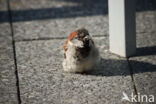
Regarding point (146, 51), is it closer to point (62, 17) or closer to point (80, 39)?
point (80, 39)

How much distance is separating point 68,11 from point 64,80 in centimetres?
301

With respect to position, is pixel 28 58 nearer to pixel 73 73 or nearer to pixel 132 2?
pixel 73 73

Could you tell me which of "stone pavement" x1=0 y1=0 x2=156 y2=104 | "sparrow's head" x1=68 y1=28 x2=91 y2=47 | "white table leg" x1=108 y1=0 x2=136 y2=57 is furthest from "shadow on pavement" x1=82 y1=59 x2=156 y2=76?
"sparrow's head" x1=68 y1=28 x2=91 y2=47

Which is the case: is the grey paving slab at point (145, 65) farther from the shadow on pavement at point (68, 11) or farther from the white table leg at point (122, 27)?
the shadow on pavement at point (68, 11)

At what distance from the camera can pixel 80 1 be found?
8391 millimetres

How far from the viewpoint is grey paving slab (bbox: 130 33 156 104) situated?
4909mm

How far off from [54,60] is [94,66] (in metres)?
0.84

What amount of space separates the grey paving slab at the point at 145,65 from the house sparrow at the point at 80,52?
0.72 m

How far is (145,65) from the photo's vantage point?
5527 mm

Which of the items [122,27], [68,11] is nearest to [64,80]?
[122,27]

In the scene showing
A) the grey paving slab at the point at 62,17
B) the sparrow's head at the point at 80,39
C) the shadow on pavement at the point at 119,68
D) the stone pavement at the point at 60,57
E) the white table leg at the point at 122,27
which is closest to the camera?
the stone pavement at the point at 60,57

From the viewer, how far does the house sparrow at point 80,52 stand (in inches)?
199

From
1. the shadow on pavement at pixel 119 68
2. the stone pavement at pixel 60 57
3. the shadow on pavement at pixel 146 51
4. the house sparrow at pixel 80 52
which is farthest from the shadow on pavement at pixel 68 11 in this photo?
the house sparrow at pixel 80 52

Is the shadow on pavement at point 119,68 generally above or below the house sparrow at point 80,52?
below
